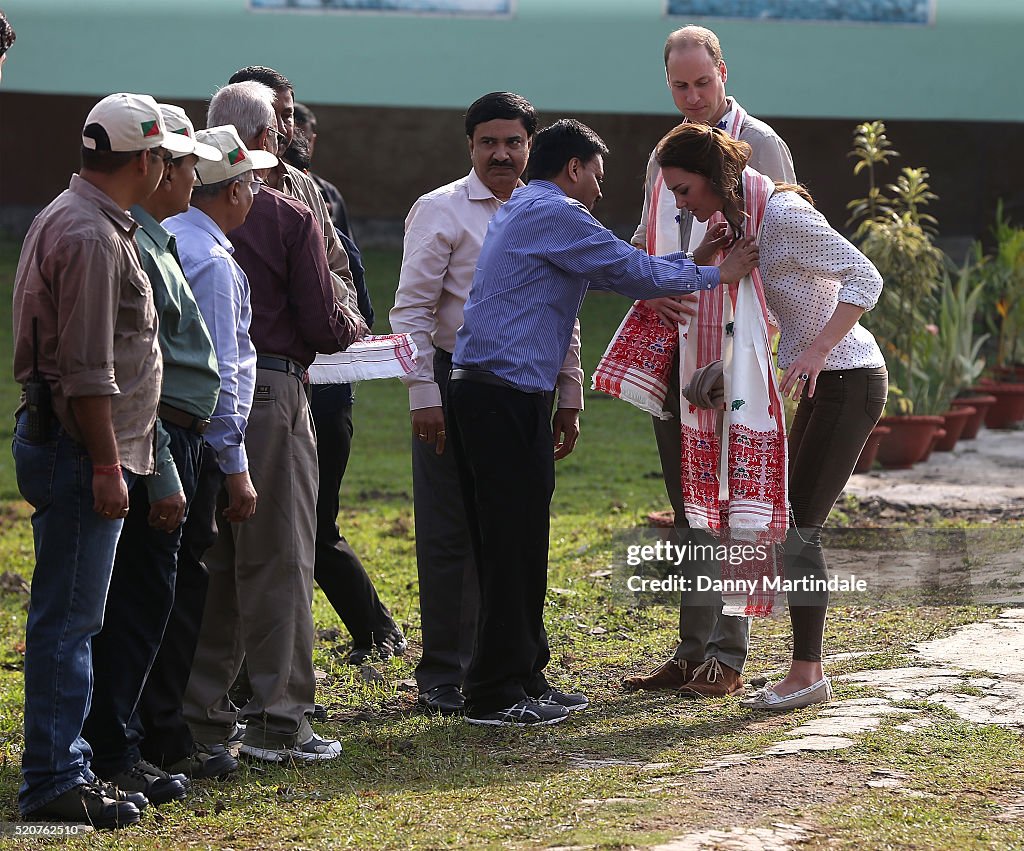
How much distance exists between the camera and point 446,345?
539 centimetres

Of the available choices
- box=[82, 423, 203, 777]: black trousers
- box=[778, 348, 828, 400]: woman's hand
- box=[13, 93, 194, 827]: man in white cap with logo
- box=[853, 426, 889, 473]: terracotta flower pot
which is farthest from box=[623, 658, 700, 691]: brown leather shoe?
box=[853, 426, 889, 473]: terracotta flower pot

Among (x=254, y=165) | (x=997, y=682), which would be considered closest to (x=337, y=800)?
(x=254, y=165)

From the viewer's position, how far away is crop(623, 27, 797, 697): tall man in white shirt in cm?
534

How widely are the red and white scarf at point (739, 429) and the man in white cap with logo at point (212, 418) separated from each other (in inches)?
58.7

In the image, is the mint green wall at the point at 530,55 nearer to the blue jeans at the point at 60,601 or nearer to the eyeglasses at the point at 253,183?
the eyeglasses at the point at 253,183

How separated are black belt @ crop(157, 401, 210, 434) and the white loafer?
6.93 ft

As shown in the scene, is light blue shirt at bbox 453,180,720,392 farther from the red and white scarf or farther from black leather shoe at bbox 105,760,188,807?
black leather shoe at bbox 105,760,188,807

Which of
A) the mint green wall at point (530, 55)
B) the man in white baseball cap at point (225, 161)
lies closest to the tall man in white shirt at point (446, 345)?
the man in white baseball cap at point (225, 161)

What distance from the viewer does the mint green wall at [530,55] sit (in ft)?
53.1

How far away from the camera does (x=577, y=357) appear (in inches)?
216

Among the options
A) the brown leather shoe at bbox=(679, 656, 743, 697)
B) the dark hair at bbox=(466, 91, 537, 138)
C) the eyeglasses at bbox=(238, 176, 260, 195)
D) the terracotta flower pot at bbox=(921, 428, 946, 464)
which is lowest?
the brown leather shoe at bbox=(679, 656, 743, 697)

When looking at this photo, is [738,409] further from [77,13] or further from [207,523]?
[77,13]

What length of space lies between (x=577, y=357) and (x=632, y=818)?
2067 millimetres

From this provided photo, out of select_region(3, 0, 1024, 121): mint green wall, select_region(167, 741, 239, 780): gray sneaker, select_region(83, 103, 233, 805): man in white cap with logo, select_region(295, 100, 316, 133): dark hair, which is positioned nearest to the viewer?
select_region(83, 103, 233, 805): man in white cap with logo
